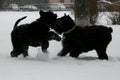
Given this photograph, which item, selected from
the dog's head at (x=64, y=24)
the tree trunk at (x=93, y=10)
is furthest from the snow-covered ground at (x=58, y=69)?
the tree trunk at (x=93, y=10)

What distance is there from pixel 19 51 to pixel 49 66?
61.1 inches

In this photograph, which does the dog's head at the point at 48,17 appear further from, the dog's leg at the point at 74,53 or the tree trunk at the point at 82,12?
the tree trunk at the point at 82,12

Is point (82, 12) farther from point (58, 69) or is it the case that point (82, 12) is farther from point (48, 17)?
point (58, 69)

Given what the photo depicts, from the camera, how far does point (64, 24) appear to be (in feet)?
28.7

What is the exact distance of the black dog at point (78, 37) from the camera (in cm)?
870

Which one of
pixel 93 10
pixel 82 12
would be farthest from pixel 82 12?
pixel 93 10

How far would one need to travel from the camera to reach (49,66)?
297 inches

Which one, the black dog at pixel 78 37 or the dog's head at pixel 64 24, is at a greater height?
the dog's head at pixel 64 24

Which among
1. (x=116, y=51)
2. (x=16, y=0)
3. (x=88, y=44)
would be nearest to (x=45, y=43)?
(x=88, y=44)

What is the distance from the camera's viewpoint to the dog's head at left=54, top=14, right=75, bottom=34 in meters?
8.72

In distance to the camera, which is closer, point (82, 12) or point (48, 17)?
point (48, 17)

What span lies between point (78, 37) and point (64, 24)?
43 centimetres

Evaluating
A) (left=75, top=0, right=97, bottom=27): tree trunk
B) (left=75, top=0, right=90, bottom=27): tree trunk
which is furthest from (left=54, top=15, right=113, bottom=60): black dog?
(left=75, top=0, right=90, bottom=27): tree trunk

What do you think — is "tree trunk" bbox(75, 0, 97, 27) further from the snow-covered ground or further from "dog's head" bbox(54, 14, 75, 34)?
"dog's head" bbox(54, 14, 75, 34)
